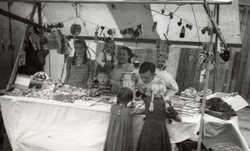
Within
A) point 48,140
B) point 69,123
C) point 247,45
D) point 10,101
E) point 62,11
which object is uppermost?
point 62,11

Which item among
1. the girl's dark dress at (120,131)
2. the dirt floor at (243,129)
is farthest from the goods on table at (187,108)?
the dirt floor at (243,129)

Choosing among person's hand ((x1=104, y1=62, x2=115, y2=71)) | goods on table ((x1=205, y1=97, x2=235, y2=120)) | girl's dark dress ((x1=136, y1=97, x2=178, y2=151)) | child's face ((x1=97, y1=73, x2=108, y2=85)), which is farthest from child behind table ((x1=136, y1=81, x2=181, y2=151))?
person's hand ((x1=104, y1=62, x2=115, y2=71))

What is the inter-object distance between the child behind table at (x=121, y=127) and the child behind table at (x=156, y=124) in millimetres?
175

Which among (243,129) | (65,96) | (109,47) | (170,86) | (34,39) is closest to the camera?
(65,96)

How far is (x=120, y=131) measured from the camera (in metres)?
2.92

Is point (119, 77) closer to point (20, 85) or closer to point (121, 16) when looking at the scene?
point (121, 16)

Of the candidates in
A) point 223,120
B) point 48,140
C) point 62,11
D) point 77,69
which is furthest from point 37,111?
point 223,120

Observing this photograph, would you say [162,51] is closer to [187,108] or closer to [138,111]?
[187,108]

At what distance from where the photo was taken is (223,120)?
3.00 meters

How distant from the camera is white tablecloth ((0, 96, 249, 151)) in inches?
117

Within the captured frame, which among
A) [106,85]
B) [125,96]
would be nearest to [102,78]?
[106,85]

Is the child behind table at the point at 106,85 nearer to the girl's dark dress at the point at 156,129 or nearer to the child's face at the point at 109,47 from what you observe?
the child's face at the point at 109,47

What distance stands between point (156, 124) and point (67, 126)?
134 centimetres

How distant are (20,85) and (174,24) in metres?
2.96
